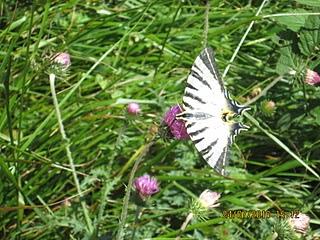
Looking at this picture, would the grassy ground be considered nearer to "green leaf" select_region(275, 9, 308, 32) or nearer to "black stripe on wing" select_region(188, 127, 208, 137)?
"green leaf" select_region(275, 9, 308, 32)

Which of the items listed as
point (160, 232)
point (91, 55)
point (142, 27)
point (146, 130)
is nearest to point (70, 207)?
point (160, 232)

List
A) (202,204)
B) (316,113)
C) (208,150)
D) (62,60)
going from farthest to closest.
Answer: (316,113), (62,60), (202,204), (208,150)

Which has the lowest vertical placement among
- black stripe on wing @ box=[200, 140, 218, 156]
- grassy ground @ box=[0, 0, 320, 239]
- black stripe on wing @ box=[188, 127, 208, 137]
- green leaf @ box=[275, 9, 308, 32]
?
grassy ground @ box=[0, 0, 320, 239]

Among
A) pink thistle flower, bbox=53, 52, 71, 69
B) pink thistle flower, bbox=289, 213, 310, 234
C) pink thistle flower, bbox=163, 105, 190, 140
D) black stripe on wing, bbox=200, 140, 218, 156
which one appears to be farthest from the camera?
pink thistle flower, bbox=53, 52, 71, 69

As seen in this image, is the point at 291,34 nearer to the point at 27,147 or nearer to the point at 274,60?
the point at 274,60

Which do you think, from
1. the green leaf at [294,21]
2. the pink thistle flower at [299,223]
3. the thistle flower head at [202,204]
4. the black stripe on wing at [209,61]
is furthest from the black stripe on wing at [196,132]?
the green leaf at [294,21]
